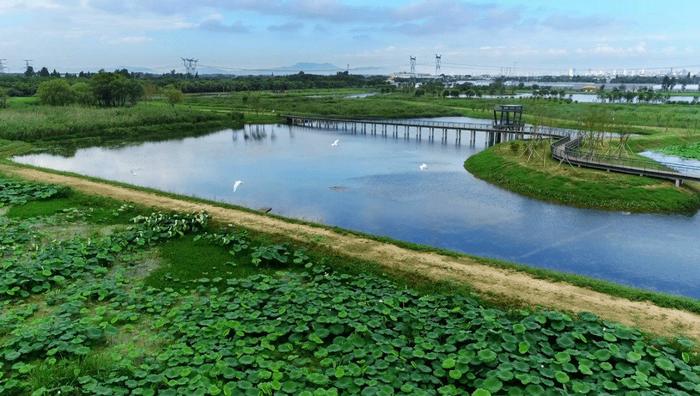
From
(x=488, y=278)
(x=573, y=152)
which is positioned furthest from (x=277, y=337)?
(x=573, y=152)

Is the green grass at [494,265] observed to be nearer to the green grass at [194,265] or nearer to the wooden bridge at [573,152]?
the green grass at [194,265]

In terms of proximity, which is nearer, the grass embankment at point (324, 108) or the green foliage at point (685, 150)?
the green foliage at point (685, 150)

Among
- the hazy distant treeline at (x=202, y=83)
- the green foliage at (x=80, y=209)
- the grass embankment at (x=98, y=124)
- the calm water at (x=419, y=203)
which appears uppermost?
the hazy distant treeline at (x=202, y=83)

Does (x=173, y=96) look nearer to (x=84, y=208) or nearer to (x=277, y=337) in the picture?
(x=84, y=208)

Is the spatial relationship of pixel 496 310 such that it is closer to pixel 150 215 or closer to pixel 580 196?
pixel 150 215

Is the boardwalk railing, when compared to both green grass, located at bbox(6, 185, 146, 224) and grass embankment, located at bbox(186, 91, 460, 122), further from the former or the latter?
grass embankment, located at bbox(186, 91, 460, 122)

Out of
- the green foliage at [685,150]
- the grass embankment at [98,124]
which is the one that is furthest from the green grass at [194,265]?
the green foliage at [685,150]
